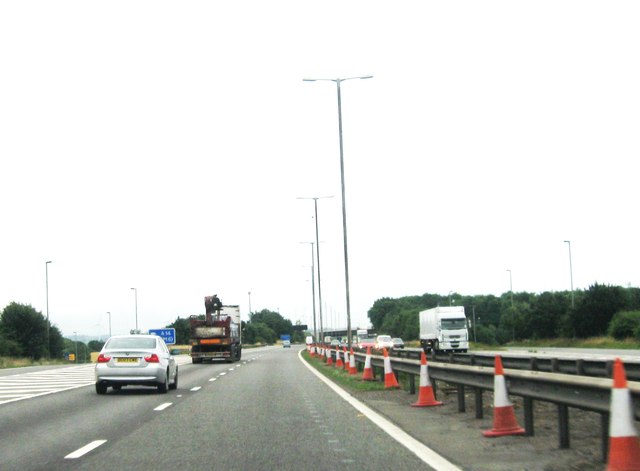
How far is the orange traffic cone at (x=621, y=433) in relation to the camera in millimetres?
7461

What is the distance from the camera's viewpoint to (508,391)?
11.8 metres

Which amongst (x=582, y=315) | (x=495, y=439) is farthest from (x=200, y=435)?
(x=582, y=315)

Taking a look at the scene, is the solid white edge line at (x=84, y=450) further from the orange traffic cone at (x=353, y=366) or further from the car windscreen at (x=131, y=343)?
the orange traffic cone at (x=353, y=366)

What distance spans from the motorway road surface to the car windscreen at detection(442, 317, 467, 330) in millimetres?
40282

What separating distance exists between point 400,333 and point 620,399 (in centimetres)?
16769

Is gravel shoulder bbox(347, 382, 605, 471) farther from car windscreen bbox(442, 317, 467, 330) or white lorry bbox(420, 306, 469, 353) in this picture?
car windscreen bbox(442, 317, 467, 330)

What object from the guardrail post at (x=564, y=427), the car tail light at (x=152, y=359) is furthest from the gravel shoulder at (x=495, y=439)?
the car tail light at (x=152, y=359)

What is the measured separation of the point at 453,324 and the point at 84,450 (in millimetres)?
51203

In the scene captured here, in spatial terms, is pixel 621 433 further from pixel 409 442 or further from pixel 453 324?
pixel 453 324

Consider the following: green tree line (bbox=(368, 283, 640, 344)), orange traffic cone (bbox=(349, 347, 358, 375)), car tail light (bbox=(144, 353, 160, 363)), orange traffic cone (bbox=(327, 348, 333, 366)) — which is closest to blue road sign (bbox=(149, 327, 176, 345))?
green tree line (bbox=(368, 283, 640, 344))

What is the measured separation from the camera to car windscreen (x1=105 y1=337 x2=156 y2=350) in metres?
21.9

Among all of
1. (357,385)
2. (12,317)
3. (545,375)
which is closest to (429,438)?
(545,375)

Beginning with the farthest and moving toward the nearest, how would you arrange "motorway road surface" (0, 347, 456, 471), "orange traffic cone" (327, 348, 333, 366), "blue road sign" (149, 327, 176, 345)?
"blue road sign" (149, 327, 176, 345), "orange traffic cone" (327, 348, 333, 366), "motorway road surface" (0, 347, 456, 471)

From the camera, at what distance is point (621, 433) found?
24.8 ft
